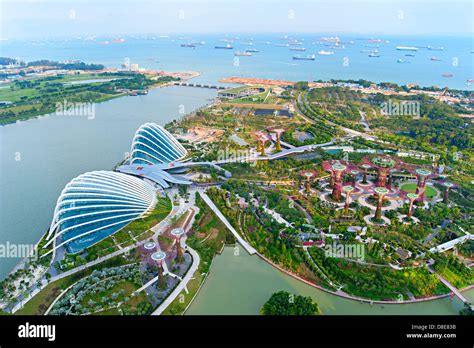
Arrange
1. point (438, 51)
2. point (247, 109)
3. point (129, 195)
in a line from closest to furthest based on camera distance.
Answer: point (129, 195)
point (247, 109)
point (438, 51)

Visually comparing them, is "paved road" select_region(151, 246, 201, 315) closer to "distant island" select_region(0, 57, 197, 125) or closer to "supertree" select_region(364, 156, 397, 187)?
"supertree" select_region(364, 156, 397, 187)

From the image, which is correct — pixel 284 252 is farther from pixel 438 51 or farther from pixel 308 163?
pixel 438 51

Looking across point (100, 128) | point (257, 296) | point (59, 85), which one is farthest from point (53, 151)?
point (59, 85)

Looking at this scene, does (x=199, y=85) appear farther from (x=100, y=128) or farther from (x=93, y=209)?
(x=93, y=209)

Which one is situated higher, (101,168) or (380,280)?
(101,168)
